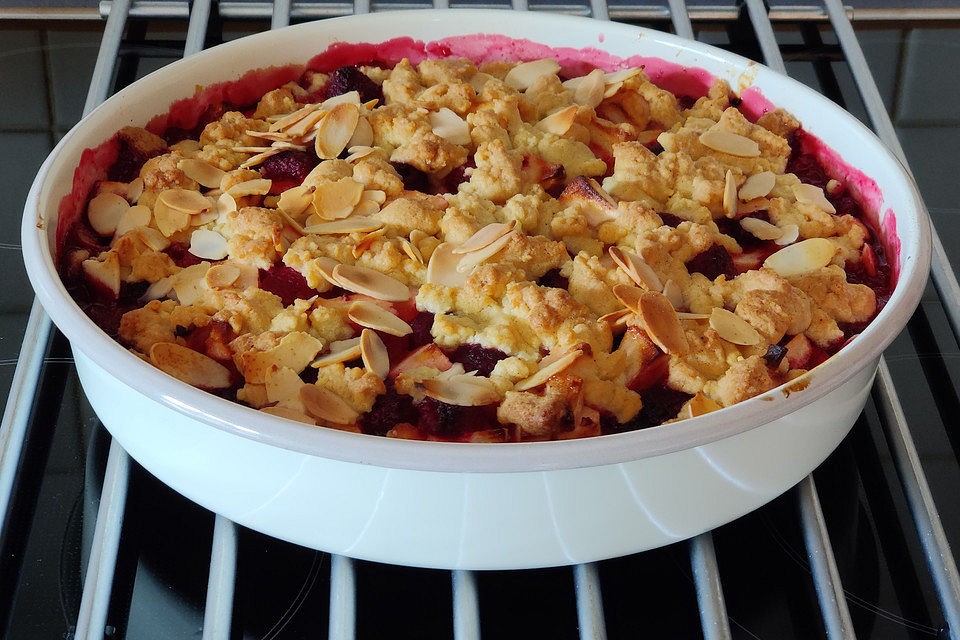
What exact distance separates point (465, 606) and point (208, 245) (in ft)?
1.47

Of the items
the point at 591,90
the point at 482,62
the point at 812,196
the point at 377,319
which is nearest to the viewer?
the point at 377,319

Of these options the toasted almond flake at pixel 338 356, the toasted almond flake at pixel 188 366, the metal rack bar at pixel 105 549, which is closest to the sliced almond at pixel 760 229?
the toasted almond flake at pixel 338 356

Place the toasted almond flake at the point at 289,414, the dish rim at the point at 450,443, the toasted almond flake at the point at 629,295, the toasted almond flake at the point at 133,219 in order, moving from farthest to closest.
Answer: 1. the toasted almond flake at the point at 133,219
2. the toasted almond flake at the point at 629,295
3. the toasted almond flake at the point at 289,414
4. the dish rim at the point at 450,443

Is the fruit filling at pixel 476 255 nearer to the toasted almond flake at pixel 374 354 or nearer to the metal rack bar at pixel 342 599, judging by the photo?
the toasted almond flake at pixel 374 354

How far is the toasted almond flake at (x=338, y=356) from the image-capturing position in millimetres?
848

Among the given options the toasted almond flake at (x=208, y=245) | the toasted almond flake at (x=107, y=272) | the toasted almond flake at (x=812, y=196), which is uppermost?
the toasted almond flake at (x=812, y=196)

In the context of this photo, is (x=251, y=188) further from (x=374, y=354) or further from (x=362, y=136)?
(x=374, y=354)

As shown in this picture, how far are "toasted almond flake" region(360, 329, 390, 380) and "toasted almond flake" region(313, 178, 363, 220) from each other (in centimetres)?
18

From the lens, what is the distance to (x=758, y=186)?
1.10 m

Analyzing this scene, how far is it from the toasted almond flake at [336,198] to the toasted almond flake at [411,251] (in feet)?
0.27

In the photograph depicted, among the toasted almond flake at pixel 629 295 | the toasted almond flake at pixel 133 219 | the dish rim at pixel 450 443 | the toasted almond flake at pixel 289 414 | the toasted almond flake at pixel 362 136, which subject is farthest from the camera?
the toasted almond flake at pixel 362 136

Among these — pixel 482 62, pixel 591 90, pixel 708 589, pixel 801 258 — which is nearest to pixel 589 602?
pixel 708 589

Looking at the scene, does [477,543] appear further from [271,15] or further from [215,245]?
[271,15]

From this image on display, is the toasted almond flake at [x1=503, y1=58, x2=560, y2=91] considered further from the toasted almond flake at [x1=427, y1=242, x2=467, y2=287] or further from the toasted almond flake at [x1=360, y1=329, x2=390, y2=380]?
the toasted almond flake at [x1=360, y1=329, x2=390, y2=380]
